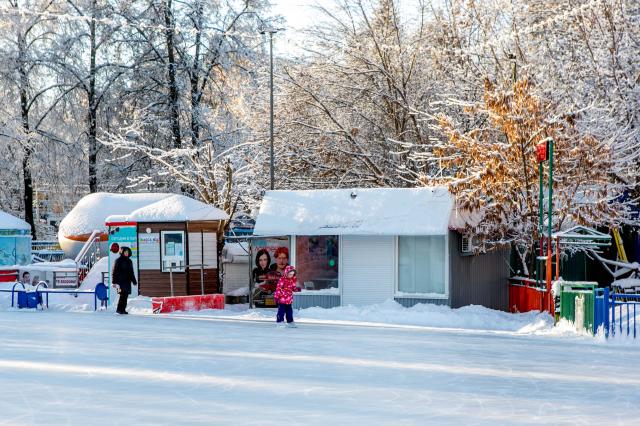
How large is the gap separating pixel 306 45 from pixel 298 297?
1289cm

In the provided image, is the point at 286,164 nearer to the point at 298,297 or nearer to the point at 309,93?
the point at 309,93

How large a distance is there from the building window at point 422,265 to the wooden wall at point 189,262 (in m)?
5.43

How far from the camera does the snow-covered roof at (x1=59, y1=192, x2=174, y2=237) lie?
105 feet

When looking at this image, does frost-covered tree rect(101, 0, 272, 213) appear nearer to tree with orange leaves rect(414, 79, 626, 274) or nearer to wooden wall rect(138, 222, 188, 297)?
wooden wall rect(138, 222, 188, 297)

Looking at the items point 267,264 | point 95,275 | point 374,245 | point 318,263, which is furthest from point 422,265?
point 95,275

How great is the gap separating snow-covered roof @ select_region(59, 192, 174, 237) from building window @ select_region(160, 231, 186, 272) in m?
5.75

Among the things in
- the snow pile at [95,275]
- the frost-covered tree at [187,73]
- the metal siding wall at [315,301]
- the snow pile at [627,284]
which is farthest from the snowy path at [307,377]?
the frost-covered tree at [187,73]

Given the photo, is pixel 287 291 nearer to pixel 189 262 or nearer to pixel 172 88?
pixel 189 262

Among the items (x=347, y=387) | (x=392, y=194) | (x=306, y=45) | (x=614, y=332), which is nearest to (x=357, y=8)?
(x=306, y=45)

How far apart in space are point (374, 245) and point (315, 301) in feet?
6.75

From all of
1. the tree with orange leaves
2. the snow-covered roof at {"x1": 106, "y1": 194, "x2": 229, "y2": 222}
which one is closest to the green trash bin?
the tree with orange leaves

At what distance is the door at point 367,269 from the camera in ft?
78.5

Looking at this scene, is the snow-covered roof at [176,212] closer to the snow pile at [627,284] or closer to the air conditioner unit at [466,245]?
the air conditioner unit at [466,245]

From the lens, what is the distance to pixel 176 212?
26047 mm
